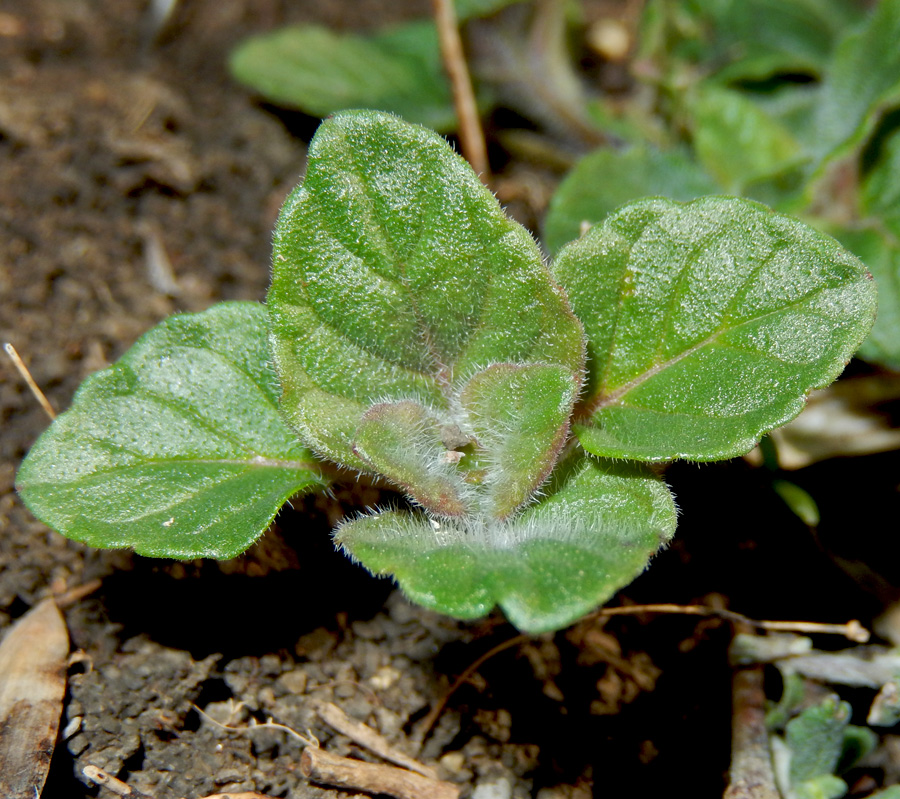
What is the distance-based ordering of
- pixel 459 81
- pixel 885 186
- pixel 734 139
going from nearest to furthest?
pixel 885 186, pixel 734 139, pixel 459 81

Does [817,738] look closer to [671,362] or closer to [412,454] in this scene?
[671,362]

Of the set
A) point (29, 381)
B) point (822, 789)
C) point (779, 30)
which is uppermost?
point (779, 30)

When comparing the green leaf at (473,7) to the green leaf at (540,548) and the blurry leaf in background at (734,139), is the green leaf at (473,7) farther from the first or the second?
the green leaf at (540,548)

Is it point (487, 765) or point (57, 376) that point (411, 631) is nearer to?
point (487, 765)

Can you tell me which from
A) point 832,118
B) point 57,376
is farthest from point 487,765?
point 832,118

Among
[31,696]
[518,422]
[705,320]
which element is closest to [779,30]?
[705,320]

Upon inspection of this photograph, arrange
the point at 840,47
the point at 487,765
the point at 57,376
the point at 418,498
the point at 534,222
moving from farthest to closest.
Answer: the point at 534,222, the point at 840,47, the point at 57,376, the point at 487,765, the point at 418,498
